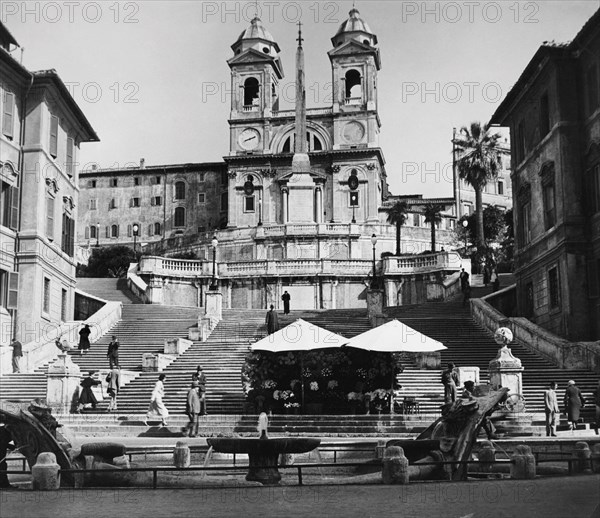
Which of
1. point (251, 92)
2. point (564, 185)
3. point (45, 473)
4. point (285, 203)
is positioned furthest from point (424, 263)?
point (251, 92)

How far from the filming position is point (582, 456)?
16.0 metres

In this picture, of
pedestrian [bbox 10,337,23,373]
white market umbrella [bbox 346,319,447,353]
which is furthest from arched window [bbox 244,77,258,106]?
white market umbrella [bbox 346,319,447,353]

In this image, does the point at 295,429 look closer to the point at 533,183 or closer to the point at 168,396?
the point at 168,396

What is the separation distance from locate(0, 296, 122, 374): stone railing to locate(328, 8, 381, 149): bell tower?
190 feet

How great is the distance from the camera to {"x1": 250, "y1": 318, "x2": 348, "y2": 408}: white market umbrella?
84.2 feet

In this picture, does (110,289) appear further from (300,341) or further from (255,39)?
(255,39)

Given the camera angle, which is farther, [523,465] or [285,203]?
[285,203]

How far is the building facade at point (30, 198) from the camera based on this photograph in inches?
1490

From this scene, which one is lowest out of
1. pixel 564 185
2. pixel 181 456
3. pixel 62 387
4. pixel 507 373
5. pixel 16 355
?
pixel 181 456

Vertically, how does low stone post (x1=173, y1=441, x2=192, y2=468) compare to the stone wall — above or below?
below

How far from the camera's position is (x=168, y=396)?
29.0 metres

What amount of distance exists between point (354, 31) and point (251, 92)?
12.9 meters

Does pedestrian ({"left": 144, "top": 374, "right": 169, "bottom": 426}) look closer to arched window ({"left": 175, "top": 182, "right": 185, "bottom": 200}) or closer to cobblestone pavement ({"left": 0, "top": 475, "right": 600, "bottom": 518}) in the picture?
cobblestone pavement ({"left": 0, "top": 475, "right": 600, "bottom": 518})

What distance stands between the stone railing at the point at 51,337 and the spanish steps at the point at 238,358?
1.39ft
